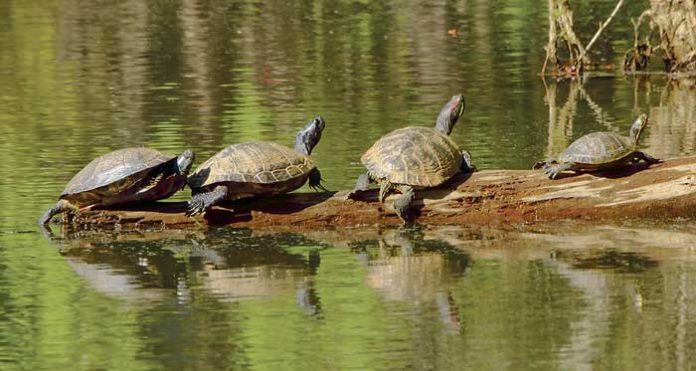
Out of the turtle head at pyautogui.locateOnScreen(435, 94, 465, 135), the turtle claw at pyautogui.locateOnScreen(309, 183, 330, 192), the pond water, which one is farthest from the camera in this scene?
the turtle head at pyautogui.locateOnScreen(435, 94, 465, 135)

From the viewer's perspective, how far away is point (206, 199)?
940 centimetres

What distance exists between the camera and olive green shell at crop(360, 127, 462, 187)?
946cm

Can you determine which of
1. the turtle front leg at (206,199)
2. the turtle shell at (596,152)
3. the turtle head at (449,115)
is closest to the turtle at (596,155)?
the turtle shell at (596,152)

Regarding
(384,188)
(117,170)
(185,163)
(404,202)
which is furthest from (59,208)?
(404,202)

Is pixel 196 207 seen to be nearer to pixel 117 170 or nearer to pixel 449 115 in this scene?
pixel 117 170

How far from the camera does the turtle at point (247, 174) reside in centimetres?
941

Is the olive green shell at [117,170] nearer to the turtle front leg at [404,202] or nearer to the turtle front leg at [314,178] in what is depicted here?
the turtle front leg at [314,178]

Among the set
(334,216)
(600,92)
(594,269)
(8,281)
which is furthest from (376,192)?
(600,92)

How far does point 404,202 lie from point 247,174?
0.97 metres

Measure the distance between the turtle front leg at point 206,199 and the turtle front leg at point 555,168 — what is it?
1990 millimetres

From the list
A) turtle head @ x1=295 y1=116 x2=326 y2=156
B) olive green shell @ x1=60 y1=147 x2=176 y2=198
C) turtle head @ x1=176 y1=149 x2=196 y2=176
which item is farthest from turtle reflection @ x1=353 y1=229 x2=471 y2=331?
olive green shell @ x1=60 y1=147 x2=176 y2=198

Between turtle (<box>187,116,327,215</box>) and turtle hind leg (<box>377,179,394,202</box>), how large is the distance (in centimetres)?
49

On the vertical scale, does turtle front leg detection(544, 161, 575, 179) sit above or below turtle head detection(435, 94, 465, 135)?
below

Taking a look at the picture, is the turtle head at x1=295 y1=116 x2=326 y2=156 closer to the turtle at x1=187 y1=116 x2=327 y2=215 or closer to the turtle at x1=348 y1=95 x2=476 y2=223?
the turtle at x1=187 y1=116 x2=327 y2=215
